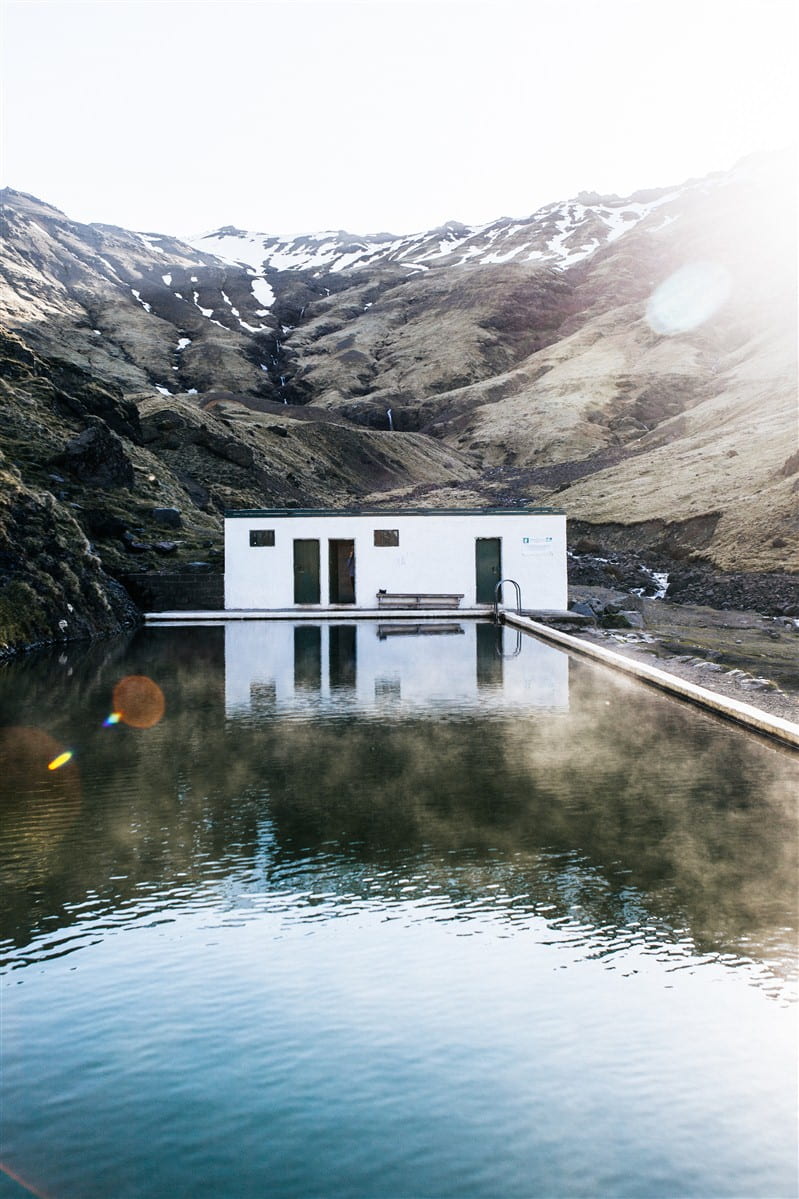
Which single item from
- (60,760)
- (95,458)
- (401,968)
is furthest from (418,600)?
(401,968)

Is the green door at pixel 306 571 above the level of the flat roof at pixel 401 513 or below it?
below

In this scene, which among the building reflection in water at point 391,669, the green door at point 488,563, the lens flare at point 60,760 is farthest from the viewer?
the green door at point 488,563

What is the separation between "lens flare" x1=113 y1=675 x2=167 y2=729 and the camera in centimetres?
1239

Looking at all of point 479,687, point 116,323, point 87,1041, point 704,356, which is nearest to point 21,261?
point 116,323

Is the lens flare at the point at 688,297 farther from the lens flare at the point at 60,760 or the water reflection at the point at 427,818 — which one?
the lens flare at the point at 60,760

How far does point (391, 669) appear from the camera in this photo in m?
16.7

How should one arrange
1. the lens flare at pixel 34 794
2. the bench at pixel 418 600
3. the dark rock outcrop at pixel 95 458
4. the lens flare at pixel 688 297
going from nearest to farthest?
the lens flare at pixel 34 794
the bench at pixel 418 600
the dark rock outcrop at pixel 95 458
the lens flare at pixel 688 297

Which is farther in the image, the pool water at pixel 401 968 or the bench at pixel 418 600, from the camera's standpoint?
the bench at pixel 418 600

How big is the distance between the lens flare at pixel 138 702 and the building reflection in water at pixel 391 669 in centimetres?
100

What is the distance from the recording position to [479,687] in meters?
14.6

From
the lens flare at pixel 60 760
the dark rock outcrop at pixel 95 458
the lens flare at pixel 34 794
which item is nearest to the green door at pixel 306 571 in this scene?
the dark rock outcrop at pixel 95 458

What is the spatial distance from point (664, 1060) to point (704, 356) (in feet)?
333

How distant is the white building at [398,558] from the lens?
90.9 ft

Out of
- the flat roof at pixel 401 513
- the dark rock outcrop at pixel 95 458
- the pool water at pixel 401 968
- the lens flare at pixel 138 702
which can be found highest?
the dark rock outcrop at pixel 95 458
